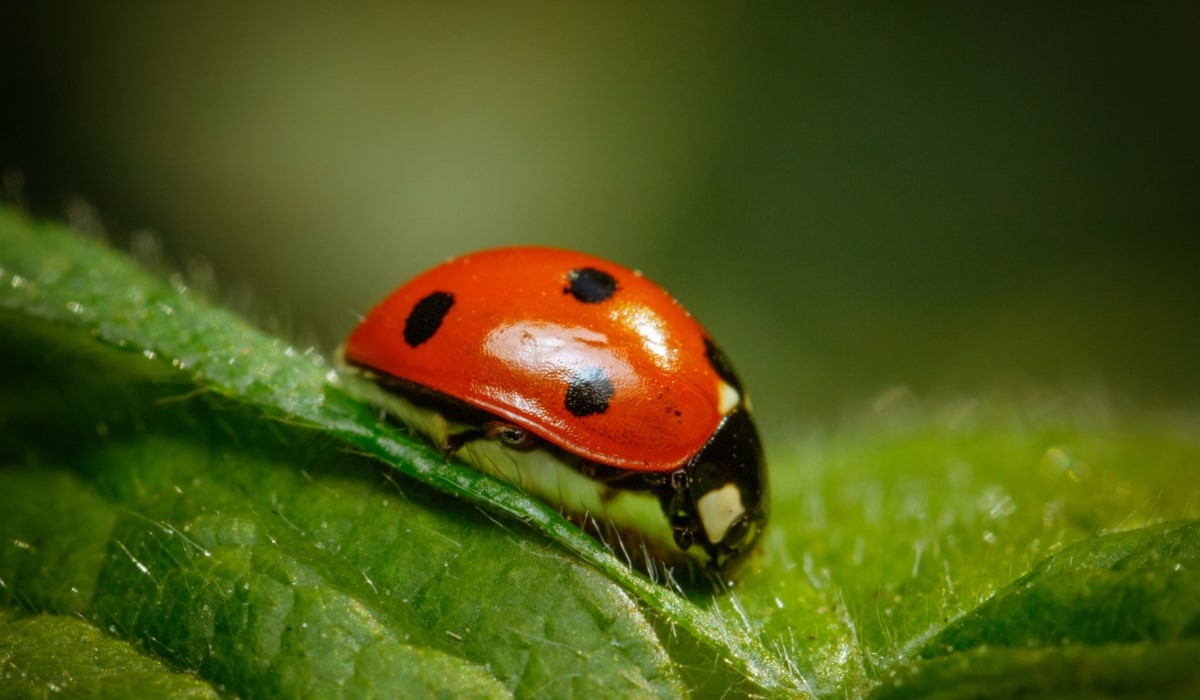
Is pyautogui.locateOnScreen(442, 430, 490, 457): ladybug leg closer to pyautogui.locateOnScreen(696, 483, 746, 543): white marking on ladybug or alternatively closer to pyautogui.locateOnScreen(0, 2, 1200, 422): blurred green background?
pyautogui.locateOnScreen(696, 483, 746, 543): white marking on ladybug

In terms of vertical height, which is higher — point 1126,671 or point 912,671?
point 1126,671

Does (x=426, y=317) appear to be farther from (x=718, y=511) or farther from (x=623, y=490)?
(x=718, y=511)

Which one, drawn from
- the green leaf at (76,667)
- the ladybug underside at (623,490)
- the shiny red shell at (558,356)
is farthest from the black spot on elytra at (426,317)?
the green leaf at (76,667)

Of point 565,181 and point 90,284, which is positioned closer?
point 90,284

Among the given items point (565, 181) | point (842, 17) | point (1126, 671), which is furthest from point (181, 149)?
point (1126, 671)

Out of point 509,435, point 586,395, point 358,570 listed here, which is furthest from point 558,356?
point 358,570

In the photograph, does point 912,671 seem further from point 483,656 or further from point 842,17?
point 842,17
